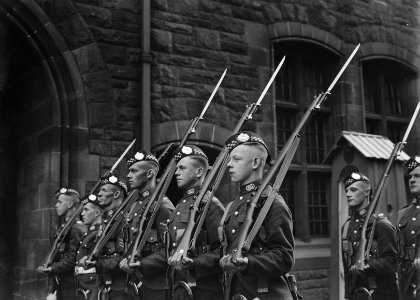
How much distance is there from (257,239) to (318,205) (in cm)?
591

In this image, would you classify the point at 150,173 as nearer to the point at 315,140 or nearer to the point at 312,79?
the point at 315,140

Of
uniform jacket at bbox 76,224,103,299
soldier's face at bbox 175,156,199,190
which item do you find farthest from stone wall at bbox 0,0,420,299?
soldier's face at bbox 175,156,199,190

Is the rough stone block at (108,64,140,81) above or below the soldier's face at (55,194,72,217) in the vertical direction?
above

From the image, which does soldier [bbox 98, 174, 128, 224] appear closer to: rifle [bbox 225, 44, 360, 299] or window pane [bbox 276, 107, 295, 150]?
rifle [bbox 225, 44, 360, 299]

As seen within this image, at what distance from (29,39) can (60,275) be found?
298 centimetres

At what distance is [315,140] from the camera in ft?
31.7

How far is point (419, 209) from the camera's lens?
17.3 ft

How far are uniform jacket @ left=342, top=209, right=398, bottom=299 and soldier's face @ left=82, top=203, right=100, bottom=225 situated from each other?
277 cm

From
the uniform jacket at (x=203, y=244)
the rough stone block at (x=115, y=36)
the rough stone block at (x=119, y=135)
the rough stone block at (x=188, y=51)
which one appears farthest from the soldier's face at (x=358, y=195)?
the rough stone block at (x=115, y=36)

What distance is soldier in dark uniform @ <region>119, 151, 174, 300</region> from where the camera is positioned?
488 centimetres

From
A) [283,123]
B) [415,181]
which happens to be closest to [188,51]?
[283,123]

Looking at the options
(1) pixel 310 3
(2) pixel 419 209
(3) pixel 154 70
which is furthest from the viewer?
(1) pixel 310 3

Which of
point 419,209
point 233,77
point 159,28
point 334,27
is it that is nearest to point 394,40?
point 334,27

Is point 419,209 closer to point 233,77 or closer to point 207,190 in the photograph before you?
point 207,190
